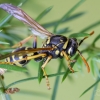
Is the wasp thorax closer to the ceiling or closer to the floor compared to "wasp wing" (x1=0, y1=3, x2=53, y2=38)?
closer to the floor

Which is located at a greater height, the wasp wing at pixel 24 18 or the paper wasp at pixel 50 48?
the wasp wing at pixel 24 18

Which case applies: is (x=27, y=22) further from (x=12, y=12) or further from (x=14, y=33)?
(x=14, y=33)

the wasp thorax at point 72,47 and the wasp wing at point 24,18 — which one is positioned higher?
the wasp wing at point 24,18

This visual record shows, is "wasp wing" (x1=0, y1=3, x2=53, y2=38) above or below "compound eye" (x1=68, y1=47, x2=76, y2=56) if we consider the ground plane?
above

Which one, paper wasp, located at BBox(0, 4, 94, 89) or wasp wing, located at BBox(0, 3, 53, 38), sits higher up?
wasp wing, located at BBox(0, 3, 53, 38)

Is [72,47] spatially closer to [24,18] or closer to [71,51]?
[71,51]
